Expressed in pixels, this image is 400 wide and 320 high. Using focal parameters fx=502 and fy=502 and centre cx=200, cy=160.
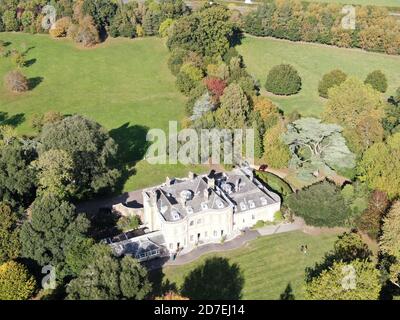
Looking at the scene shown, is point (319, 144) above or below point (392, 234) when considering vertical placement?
below

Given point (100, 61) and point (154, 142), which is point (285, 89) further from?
point (100, 61)

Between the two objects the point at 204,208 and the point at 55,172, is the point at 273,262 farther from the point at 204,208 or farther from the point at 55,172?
the point at 55,172

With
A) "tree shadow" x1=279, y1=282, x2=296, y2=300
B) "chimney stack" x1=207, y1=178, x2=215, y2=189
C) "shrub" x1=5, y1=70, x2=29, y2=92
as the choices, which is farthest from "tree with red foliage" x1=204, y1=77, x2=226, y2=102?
"tree shadow" x1=279, y1=282, x2=296, y2=300

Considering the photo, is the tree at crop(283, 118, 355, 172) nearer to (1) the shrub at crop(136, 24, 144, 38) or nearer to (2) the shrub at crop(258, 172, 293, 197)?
(2) the shrub at crop(258, 172, 293, 197)

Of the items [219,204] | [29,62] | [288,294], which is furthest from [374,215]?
[29,62]

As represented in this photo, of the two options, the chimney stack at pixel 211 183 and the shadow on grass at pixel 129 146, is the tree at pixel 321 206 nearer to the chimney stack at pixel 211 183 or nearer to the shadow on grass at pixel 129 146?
the chimney stack at pixel 211 183

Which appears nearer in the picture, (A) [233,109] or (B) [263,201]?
(B) [263,201]

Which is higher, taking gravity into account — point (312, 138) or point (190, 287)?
point (312, 138)
